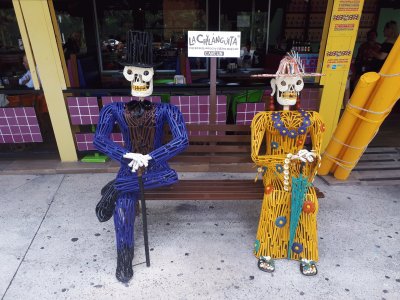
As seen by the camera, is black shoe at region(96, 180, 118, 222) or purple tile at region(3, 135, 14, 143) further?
purple tile at region(3, 135, 14, 143)

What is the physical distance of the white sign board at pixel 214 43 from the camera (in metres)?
3.02

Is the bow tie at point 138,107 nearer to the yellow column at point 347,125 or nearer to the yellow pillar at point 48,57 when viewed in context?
the yellow pillar at point 48,57

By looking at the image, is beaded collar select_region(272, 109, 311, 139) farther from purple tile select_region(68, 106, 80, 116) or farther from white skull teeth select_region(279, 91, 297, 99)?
purple tile select_region(68, 106, 80, 116)

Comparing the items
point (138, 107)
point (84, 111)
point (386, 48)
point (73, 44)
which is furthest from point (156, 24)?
point (138, 107)

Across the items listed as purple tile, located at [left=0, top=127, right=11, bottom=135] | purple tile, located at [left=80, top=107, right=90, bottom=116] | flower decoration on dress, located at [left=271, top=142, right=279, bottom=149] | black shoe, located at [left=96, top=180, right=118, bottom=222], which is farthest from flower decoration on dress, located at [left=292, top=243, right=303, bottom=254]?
purple tile, located at [left=0, top=127, right=11, bottom=135]

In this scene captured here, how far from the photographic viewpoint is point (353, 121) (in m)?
3.46

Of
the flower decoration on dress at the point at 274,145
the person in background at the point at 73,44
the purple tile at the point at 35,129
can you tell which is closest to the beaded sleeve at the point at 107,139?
the flower decoration on dress at the point at 274,145

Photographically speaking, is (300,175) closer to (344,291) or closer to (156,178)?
(344,291)

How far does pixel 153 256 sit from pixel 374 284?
173cm

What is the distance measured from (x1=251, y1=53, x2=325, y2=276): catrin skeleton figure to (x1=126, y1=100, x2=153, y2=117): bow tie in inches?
34.6

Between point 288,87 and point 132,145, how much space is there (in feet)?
4.38

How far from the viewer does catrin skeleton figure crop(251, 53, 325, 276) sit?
8.26ft

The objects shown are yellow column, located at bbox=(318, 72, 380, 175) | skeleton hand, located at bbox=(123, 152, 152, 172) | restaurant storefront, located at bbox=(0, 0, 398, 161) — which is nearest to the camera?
skeleton hand, located at bbox=(123, 152, 152, 172)

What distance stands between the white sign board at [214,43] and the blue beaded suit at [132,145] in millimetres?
812
